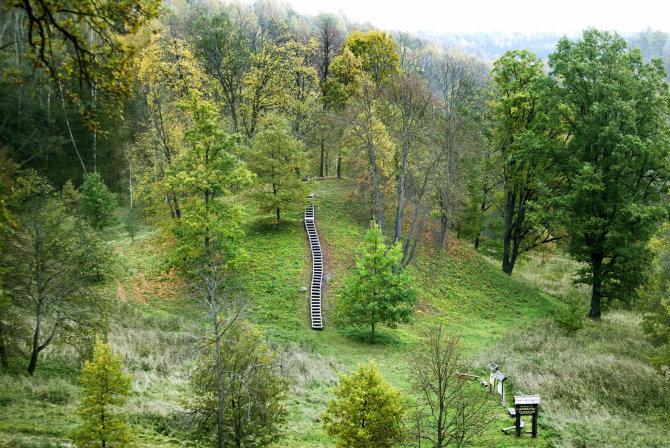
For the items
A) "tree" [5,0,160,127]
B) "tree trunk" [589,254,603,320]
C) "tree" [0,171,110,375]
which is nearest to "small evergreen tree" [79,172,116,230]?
"tree" [0,171,110,375]

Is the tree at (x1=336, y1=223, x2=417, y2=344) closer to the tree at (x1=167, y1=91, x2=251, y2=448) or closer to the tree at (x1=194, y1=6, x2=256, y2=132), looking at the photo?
the tree at (x1=167, y1=91, x2=251, y2=448)

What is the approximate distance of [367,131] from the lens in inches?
912

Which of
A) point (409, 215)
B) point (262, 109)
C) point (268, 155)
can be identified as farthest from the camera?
point (262, 109)

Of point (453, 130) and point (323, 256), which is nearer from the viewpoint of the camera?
point (453, 130)

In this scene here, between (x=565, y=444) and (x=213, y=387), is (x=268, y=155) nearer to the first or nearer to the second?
(x=213, y=387)

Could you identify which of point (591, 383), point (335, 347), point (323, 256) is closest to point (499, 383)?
point (591, 383)

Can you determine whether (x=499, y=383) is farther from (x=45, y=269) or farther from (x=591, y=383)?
(x=45, y=269)

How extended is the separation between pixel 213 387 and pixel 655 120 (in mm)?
24671

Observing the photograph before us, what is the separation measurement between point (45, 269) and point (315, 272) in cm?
1517

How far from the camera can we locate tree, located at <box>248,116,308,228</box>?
27.7 m

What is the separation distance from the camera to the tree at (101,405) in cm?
920

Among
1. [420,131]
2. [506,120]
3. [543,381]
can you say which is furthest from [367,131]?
[543,381]

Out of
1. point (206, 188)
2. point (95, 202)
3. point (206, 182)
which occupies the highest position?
point (206, 182)

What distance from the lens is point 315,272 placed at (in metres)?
25.6
